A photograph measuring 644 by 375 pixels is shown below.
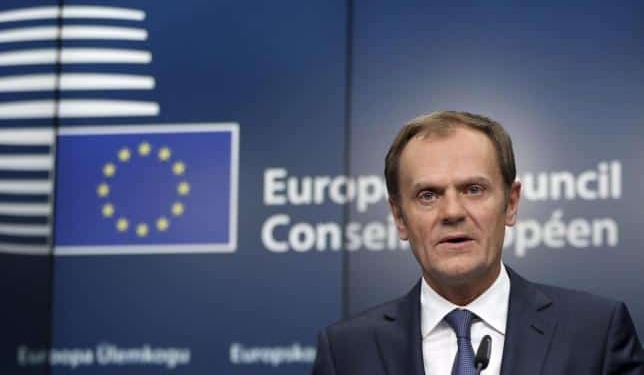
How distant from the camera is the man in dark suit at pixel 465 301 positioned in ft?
7.78

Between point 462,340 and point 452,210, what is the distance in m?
0.28

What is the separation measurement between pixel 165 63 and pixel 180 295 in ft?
3.28

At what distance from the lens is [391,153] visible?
2633 mm

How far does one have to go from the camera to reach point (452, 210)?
95.3 inches

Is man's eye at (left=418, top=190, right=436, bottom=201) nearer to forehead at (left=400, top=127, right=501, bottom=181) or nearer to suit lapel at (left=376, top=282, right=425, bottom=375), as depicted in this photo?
forehead at (left=400, top=127, right=501, bottom=181)

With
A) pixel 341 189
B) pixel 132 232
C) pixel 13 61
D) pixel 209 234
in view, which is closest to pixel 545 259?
pixel 341 189

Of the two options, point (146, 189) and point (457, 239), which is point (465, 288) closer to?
point (457, 239)

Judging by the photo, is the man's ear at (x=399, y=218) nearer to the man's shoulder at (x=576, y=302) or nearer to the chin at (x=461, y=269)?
the chin at (x=461, y=269)

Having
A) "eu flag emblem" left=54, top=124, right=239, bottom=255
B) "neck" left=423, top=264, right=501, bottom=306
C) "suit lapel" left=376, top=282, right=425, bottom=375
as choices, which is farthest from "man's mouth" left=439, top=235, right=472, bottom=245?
"eu flag emblem" left=54, top=124, right=239, bottom=255

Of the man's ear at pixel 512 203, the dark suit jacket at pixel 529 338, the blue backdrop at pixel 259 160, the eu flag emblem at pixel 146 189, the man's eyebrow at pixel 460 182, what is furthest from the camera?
the eu flag emblem at pixel 146 189

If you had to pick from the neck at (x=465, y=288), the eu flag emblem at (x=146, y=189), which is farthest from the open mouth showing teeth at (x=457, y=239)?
A: the eu flag emblem at (x=146, y=189)

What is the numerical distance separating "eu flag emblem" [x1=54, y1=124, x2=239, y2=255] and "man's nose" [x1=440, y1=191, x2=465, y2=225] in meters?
2.50

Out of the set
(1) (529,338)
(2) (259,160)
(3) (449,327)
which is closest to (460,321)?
(3) (449,327)

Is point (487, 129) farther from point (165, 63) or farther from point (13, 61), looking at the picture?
point (13, 61)
